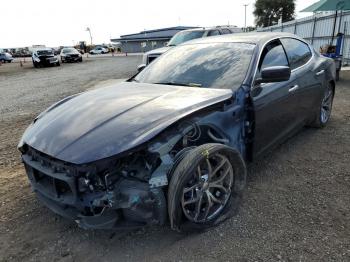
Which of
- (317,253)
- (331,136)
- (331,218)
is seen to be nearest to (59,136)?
(317,253)

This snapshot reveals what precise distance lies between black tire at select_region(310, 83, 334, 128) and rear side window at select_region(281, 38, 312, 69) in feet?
2.63

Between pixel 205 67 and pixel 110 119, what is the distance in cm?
141

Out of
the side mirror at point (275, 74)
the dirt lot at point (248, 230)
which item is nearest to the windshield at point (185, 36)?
the dirt lot at point (248, 230)

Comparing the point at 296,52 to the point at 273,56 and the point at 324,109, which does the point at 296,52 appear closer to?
the point at 273,56

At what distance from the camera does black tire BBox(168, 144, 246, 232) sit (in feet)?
8.13

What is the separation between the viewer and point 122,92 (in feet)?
11.4

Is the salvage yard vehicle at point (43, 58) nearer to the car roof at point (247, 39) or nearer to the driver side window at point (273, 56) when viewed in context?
the car roof at point (247, 39)

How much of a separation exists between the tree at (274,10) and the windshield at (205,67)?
58.6m

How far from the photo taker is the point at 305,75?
429 cm

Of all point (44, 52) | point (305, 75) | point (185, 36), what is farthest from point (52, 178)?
point (44, 52)

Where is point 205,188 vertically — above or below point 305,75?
below

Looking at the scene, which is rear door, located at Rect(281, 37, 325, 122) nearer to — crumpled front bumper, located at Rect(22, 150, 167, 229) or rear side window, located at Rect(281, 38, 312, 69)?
rear side window, located at Rect(281, 38, 312, 69)

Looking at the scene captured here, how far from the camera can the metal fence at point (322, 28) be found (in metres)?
13.7

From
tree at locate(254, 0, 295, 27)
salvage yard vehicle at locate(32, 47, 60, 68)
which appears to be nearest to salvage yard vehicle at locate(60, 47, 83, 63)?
salvage yard vehicle at locate(32, 47, 60, 68)
